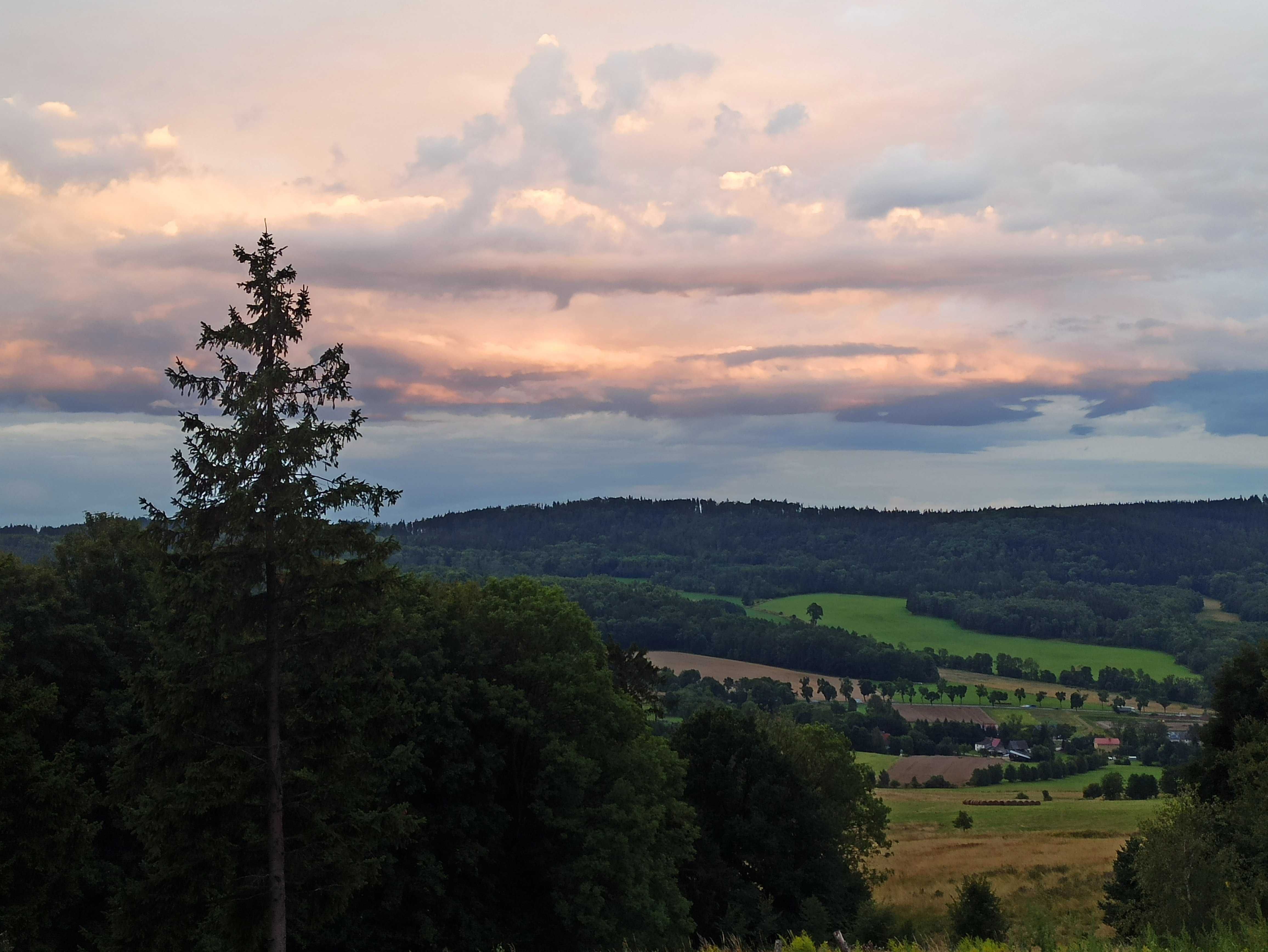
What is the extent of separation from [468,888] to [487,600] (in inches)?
424

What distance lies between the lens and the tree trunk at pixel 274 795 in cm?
2205

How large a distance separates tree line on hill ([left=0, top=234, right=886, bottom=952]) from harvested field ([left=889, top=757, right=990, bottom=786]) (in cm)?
8427

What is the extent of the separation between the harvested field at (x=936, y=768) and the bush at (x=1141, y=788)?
2292cm

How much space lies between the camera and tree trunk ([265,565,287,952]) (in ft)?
72.3

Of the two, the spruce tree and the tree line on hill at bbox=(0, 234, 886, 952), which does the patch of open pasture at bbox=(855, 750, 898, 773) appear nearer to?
the tree line on hill at bbox=(0, 234, 886, 952)

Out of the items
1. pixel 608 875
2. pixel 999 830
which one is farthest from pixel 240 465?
pixel 999 830

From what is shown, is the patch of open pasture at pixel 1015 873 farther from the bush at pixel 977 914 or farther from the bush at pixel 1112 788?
the bush at pixel 1112 788

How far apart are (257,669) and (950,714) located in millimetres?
181733

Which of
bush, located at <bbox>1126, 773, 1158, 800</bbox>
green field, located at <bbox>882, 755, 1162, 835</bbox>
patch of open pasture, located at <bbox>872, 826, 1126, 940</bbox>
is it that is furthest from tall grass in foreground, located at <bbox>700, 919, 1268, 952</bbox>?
bush, located at <bbox>1126, 773, 1158, 800</bbox>

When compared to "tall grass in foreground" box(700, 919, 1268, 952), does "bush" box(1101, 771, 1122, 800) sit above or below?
below

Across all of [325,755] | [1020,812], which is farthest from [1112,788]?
[325,755]

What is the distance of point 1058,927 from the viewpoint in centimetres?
4419

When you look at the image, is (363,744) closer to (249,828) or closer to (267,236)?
(249,828)

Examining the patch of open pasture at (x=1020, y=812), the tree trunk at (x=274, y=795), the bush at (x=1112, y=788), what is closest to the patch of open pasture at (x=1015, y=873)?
the patch of open pasture at (x=1020, y=812)
